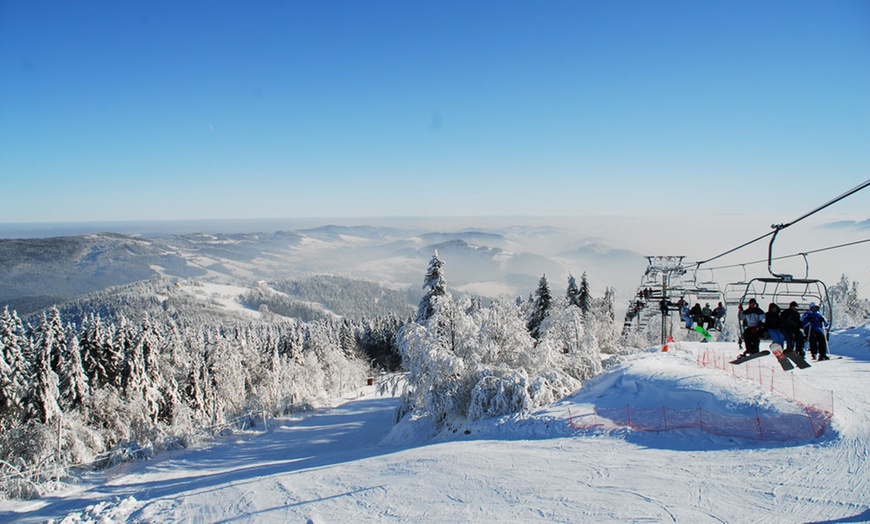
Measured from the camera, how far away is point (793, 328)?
11.1 m

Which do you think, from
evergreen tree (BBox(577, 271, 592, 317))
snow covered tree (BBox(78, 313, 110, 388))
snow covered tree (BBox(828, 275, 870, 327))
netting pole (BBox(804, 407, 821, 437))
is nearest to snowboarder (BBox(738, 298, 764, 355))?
netting pole (BBox(804, 407, 821, 437))

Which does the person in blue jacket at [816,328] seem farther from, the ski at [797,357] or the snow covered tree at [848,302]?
the snow covered tree at [848,302]

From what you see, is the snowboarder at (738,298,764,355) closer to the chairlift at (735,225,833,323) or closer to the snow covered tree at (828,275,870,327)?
the chairlift at (735,225,833,323)

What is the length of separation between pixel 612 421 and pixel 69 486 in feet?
97.7

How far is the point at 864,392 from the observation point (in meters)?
20.4

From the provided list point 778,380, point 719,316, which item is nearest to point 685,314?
point 719,316

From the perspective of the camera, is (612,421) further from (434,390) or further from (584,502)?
(434,390)

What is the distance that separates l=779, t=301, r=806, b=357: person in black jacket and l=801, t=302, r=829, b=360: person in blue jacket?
167mm

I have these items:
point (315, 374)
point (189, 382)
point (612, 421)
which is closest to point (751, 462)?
point (612, 421)

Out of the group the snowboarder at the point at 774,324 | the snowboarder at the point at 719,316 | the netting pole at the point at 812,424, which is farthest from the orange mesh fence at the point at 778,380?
the snowboarder at the point at 774,324

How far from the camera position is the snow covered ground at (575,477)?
1269 centimetres

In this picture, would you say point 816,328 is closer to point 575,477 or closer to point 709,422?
point 575,477

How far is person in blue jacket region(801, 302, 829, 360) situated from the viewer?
11.1 m

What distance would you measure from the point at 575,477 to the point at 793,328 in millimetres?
8157
